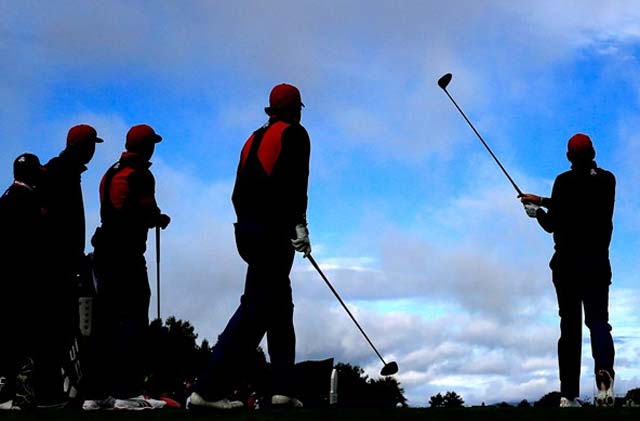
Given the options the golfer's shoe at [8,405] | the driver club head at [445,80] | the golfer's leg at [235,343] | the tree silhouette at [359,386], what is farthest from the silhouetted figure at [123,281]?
the tree silhouette at [359,386]

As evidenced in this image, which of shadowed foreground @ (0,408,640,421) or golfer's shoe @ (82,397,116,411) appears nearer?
shadowed foreground @ (0,408,640,421)

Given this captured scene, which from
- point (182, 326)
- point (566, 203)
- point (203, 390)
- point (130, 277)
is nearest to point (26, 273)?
point (130, 277)

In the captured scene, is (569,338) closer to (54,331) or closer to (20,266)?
(54,331)

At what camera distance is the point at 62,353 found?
10664 millimetres

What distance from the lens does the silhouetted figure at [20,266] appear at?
10.5 meters

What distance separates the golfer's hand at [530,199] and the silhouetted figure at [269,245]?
12.0 feet

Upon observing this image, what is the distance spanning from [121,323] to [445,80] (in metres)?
6.18

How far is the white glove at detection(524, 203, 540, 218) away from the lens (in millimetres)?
11129

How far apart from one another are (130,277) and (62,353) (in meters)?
1.30

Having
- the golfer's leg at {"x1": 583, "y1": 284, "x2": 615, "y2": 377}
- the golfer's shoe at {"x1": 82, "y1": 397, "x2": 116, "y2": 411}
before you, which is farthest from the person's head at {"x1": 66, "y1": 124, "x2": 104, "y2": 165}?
the golfer's leg at {"x1": 583, "y1": 284, "x2": 615, "y2": 377}

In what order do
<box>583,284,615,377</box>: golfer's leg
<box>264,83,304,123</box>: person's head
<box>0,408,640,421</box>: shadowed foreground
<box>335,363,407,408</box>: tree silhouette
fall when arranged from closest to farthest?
1. <box>0,408,640,421</box>: shadowed foreground
2. <box>264,83,304,123</box>: person's head
3. <box>583,284,615,377</box>: golfer's leg
4. <box>335,363,407,408</box>: tree silhouette

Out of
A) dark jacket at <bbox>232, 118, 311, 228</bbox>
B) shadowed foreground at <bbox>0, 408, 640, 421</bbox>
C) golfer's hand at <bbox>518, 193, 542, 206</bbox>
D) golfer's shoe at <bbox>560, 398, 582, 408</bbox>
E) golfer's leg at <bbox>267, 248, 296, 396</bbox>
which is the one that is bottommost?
shadowed foreground at <bbox>0, 408, 640, 421</bbox>

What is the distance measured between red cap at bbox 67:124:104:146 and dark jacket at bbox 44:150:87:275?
149 mm

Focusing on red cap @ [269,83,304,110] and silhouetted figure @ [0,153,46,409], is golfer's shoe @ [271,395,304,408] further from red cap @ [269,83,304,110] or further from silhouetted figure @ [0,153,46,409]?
silhouetted figure @ [0,153,46,409]
